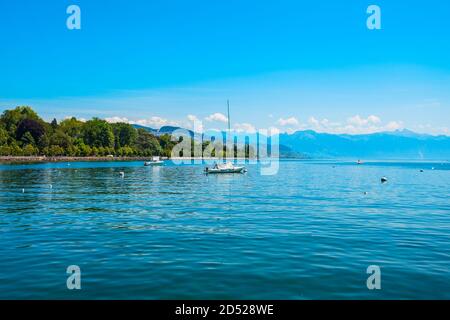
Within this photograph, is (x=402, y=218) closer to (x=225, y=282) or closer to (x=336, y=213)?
(x=336, y=213)

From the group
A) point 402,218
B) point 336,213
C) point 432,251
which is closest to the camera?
point 432,251

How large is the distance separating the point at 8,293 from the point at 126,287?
163 inches

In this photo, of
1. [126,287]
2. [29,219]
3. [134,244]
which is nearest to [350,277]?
[126,287]

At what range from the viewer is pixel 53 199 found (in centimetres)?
4534

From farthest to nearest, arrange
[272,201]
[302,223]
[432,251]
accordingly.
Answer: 1. [272,201]
2. [302,223]
3. [432,251]

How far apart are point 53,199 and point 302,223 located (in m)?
29.1

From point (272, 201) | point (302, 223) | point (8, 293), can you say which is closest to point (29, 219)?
point (8, 293)

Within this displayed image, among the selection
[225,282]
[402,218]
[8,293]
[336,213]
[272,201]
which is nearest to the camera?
[8,293]

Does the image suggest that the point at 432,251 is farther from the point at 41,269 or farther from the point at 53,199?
the point at 53,199

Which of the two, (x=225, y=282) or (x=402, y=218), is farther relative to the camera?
(x=402, y=218)

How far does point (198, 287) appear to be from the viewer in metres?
15.3

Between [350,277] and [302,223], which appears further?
[302,223]

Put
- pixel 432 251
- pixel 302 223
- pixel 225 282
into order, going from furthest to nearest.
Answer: pixel 302 223, pixel 432 251, pixel 225 282

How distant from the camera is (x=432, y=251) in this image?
2150 centimetres
